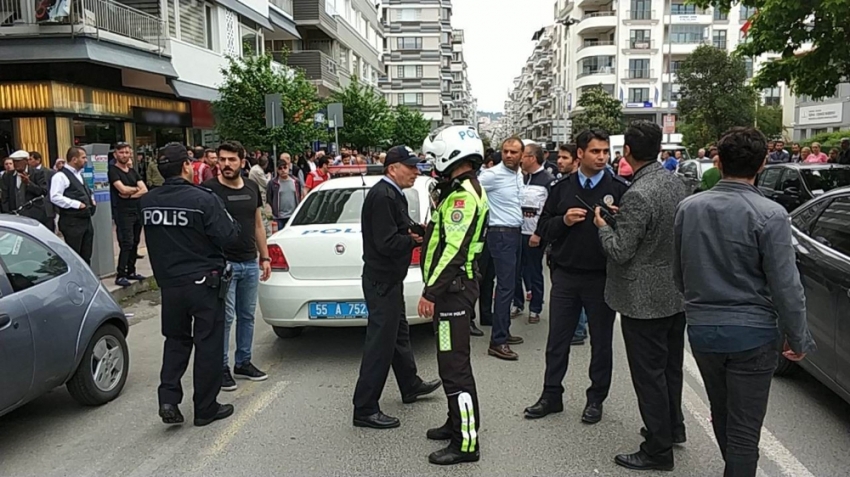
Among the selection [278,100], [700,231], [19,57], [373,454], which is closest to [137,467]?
[373,454]

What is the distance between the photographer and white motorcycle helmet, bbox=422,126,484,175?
4211 mm

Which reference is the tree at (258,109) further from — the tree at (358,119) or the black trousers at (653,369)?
the black trousers at (653,369)

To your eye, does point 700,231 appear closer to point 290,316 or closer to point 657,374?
point 657,374

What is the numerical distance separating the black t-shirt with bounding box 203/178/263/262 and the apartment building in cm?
8208

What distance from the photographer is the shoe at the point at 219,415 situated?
16.2 ft

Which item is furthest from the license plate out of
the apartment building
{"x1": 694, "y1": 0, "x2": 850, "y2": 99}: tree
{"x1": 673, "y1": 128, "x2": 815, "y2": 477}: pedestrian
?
the apartment building

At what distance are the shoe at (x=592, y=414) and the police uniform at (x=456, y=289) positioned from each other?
99 centimetres

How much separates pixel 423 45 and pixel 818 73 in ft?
251

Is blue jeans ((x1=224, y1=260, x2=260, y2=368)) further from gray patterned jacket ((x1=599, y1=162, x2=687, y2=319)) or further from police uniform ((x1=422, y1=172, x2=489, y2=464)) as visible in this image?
gray patterned jacket ((x1=599, y1=162, x2=687, y2=319))

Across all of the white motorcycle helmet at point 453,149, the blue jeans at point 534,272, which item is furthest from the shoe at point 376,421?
the blue jeans at point 534,272

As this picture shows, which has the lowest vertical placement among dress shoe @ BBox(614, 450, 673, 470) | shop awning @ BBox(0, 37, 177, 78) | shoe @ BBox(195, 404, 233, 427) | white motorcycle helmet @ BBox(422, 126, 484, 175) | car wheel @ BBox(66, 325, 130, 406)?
shoe @ BBox(195, 404, 233, 427)

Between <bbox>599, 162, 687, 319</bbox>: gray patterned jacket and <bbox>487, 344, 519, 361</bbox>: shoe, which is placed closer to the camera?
<bbox>599, 162, 687, 319</bbox>: gray patterned jacket

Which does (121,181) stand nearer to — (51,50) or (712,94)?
(51,50)

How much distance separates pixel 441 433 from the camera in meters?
4.52
